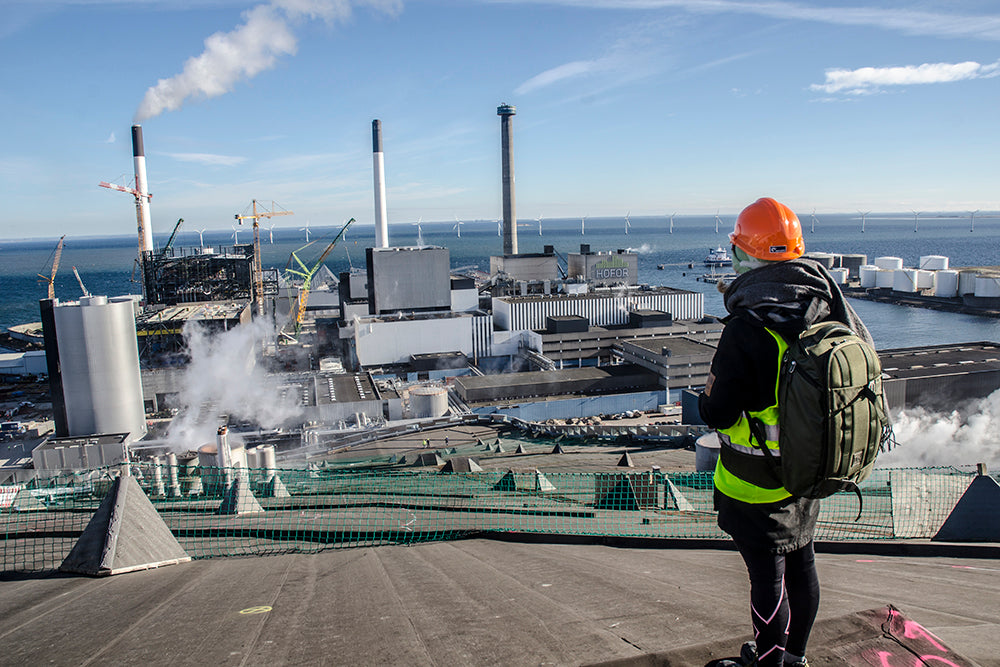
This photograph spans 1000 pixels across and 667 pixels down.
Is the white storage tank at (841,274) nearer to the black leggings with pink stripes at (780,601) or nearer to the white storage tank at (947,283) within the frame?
the white storage tank at (947,283)

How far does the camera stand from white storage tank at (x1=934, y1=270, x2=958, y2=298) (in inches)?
2073

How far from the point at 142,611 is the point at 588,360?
32261mm

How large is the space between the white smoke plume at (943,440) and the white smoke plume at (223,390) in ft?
58.3

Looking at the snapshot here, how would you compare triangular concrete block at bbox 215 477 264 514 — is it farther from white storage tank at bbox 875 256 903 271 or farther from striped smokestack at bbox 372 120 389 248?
white storage tank at bbox 875 256 903 271

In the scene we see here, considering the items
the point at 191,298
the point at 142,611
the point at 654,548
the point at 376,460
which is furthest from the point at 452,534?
the point at 191,298

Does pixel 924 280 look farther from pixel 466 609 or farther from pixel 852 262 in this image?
pixel 466 609

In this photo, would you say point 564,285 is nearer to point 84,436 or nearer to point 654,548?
point 84,436

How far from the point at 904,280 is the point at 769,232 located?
211 ft

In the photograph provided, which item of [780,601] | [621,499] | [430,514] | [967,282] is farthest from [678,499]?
[967,282]

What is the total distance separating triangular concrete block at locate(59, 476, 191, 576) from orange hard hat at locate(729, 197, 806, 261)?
3.11 m

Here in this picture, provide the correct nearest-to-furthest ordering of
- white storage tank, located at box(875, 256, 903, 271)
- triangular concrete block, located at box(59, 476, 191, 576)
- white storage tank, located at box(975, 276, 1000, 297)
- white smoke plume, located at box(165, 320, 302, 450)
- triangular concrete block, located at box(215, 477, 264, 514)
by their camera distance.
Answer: triangular concrete block, located at box(59, 476, 191, 576) < triangular concrete block, located at box(215, 477, 264, 514) < white smoke plume, located at box(165, 320, 302, 450) < white storage tank, located at box(975, 276, 1000, 297) < white storage tank, located at box(875, 256, 903, 271)

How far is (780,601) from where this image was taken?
179cm

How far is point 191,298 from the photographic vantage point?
35.7 meters

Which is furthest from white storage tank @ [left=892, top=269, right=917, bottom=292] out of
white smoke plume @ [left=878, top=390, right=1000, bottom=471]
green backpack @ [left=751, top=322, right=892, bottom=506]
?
green backpack @ [left=751, top=322, right=892, bottom=506]
